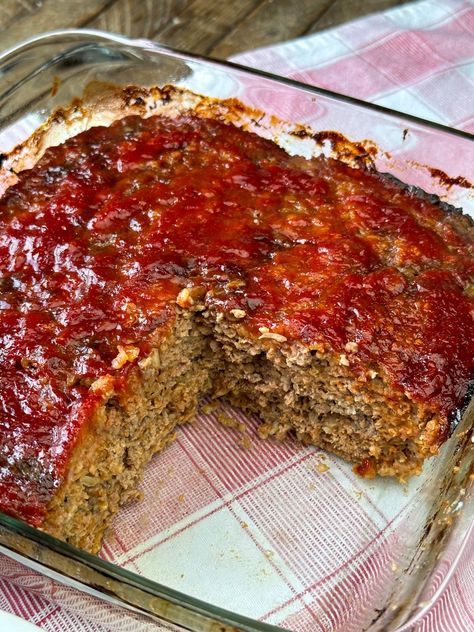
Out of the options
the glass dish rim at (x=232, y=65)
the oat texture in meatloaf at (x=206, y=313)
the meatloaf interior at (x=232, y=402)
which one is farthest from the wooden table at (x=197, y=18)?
the meatloaf interior at (x=232, y=402)

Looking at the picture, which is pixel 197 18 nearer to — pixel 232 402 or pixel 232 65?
pixel 232 65

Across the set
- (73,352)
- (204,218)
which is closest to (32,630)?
(73,352)

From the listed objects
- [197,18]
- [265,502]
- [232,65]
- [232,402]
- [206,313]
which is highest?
[197,18]

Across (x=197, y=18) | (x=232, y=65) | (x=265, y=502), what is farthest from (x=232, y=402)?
(x=197, y=18)

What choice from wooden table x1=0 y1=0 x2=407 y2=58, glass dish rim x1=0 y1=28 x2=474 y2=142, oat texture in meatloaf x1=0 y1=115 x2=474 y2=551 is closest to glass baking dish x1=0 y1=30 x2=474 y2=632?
glass dish rim x1=0 y1=28 x2=474 y2=142

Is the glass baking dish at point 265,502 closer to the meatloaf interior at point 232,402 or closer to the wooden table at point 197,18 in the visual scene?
the meatloaf interior at point 232,402

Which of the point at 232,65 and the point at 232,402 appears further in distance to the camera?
the point at 232,65

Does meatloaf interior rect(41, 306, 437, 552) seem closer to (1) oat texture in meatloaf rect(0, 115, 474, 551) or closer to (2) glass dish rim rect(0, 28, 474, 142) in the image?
(1) oat texture in meatloaf rect(0, 115, 474, 551)
